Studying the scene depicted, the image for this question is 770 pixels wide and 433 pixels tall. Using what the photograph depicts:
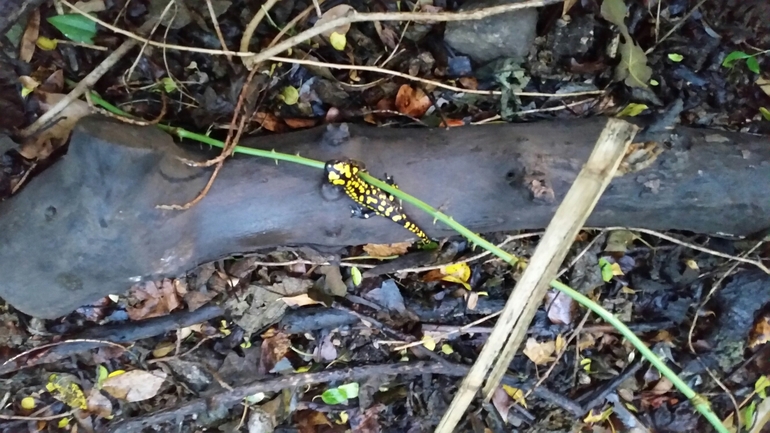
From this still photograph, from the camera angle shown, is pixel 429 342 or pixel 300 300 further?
pixel 429 342

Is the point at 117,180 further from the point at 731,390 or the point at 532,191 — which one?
the point at 731,390

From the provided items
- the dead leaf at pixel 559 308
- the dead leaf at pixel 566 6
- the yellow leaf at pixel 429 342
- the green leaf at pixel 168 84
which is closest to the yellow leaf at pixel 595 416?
the dead leaf at pixel 559 308

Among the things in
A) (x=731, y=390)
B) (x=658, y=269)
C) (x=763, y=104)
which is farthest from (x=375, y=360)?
(x=763, y=104)

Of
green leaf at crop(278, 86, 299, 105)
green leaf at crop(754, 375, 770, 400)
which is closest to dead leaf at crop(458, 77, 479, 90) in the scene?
green leaf at crop(278, 86, 299, 105)

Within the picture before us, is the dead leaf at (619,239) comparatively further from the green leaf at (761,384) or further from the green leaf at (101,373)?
the green leaf at (101,373)

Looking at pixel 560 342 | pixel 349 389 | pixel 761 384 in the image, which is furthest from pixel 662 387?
pixel 349 389

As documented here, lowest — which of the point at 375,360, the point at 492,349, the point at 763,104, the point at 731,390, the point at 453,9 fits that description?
the point at 731,390

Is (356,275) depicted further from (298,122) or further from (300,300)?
(298,122)
